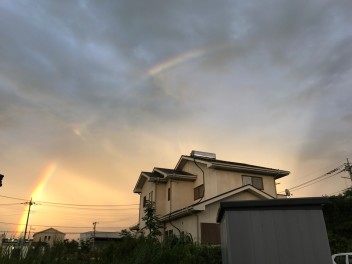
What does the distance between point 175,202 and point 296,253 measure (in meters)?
15.6

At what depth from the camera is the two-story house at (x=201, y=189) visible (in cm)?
1673

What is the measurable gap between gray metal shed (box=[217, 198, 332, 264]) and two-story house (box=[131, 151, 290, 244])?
34.0 ft

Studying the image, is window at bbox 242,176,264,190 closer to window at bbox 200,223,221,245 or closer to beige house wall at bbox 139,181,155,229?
window at bbox 200,223,221,245

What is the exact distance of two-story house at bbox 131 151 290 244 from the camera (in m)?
16.7

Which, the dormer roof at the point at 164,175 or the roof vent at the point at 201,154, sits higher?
the roof vent at the point at 201,154

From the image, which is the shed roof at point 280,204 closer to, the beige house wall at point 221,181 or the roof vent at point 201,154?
the beige house wall at point 221,181

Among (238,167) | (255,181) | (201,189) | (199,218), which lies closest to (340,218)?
(255,181)

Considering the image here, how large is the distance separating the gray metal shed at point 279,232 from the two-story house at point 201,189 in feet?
34.0

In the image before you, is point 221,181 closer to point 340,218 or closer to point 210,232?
point 210,232

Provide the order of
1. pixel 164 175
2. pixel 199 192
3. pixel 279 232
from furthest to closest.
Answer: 1. pixel 164 175
2. pixel 199 192
3. pixel 279 232

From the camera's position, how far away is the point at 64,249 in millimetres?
6949

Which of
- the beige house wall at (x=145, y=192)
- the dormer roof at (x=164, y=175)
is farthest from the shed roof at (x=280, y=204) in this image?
the beige house wall at (x=145, y=192)

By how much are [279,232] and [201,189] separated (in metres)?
15.0

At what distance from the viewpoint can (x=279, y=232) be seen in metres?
5.95
